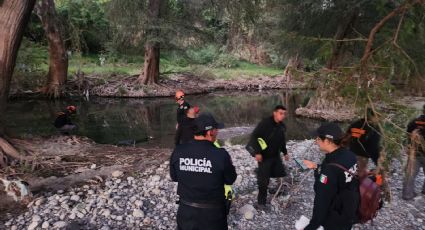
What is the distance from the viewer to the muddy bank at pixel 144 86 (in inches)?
848

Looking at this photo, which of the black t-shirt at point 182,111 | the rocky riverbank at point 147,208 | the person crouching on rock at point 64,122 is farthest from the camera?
the person crouching on rock at point 64,122

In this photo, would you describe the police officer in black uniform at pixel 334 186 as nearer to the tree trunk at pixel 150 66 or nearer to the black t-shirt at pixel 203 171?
the black t-shirt at pixel 203 171

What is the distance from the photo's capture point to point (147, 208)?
6129 mm

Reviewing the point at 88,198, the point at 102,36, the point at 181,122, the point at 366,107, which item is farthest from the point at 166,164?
the point at 102,36

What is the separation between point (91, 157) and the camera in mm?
8398

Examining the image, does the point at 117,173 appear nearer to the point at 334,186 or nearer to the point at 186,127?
the point at 186,127

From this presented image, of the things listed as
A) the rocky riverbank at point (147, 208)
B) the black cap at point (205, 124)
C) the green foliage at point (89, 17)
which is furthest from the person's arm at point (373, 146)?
the green foliage at point (89, 17)

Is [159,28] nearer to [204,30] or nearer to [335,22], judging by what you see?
[204,30]

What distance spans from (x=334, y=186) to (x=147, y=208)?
12.1 feet

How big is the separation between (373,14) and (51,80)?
16.7 m

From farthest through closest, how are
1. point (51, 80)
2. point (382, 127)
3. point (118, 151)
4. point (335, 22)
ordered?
point (51, 80), point (335, 22), point (118, 151), point (382, 127)

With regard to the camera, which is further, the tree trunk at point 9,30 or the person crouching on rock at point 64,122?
the person crouching on rock at point 64,122

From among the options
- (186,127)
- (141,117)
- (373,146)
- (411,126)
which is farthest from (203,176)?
(141,117)

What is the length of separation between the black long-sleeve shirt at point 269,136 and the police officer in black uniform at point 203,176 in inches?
87.6
